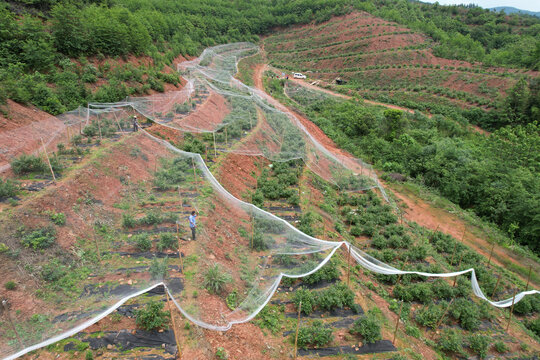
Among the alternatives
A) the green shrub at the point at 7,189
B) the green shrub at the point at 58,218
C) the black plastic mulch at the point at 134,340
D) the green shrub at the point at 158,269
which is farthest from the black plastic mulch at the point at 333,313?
the green shrub at the point at 7,189

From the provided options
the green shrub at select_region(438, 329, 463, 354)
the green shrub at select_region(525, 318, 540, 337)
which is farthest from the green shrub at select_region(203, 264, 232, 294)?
the green shrub at select_region(525, 318, 540, 337)

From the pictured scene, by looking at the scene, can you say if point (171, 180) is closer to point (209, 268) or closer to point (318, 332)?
point (209, 268)

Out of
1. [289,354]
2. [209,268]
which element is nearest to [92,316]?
[209,268]

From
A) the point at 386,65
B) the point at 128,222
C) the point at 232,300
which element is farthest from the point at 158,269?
the point at 386,65

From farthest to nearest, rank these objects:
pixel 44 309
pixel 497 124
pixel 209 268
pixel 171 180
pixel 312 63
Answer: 1. pixel 312 63
2. pixel 497 124
3. pixel 171 180
4. pixel 209 268
5. pixel 44 309

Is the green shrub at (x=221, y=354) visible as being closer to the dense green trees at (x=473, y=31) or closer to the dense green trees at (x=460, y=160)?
the dense green trees at (x=460, y=160)

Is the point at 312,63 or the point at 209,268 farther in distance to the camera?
the point at 312,63

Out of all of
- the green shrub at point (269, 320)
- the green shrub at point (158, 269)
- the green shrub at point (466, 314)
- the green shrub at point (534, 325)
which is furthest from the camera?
the green shrub at point (534, 325)

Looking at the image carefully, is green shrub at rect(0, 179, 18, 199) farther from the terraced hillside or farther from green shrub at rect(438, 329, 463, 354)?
the terraced hillside
